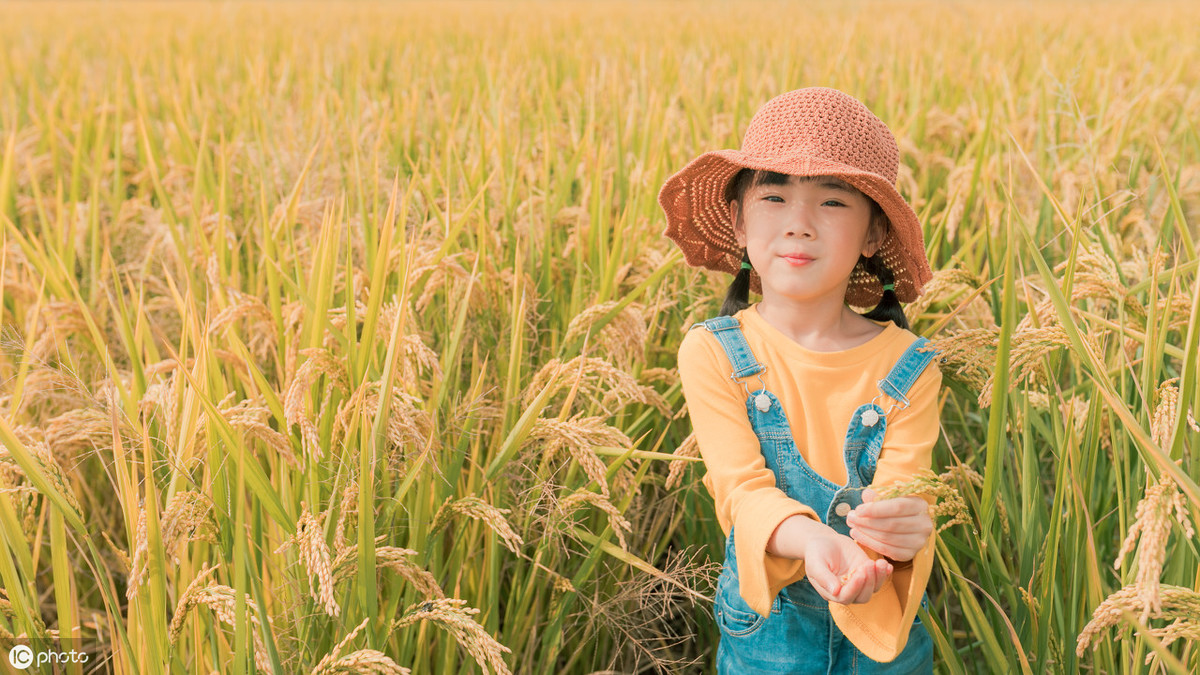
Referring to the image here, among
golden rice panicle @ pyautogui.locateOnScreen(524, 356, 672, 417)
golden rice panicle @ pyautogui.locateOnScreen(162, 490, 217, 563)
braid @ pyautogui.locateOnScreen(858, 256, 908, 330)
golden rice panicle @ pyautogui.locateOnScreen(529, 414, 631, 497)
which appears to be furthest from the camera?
braid @ pyautogui.locateOnScreen(858, 256, 908, 330)

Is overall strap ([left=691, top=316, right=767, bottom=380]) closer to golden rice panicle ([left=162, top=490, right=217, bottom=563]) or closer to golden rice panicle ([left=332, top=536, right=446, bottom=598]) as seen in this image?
golden rice panicle ([left=332, top=536, right=446, bottom=598])

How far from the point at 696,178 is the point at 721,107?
2.69 m

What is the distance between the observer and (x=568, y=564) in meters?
1.68

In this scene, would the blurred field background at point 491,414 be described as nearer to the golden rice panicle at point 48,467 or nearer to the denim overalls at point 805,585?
the golden rice panicle at point 48,467

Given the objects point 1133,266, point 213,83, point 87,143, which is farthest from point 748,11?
Answer: point 1133,266

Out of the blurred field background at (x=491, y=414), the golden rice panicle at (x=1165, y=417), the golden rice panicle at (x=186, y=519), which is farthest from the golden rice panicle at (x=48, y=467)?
the golden rice panicle at (x=1165, y=417)

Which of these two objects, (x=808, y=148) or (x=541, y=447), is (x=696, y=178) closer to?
(x=808, y=148)

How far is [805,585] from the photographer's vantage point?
122 cm

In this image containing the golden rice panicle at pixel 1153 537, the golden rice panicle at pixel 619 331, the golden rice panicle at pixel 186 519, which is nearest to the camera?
the golden rice panicle at pixel 1153 537

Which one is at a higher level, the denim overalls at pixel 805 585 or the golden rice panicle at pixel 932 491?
the golden rice panicle at pixel 932 491

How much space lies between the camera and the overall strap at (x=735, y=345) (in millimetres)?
1252

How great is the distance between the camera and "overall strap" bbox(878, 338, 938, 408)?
47.7 inches

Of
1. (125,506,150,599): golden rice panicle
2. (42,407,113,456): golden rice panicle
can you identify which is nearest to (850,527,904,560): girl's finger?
(125,506,150,599): golden rice panicle

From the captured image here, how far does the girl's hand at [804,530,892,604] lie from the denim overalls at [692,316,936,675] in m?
0.17
